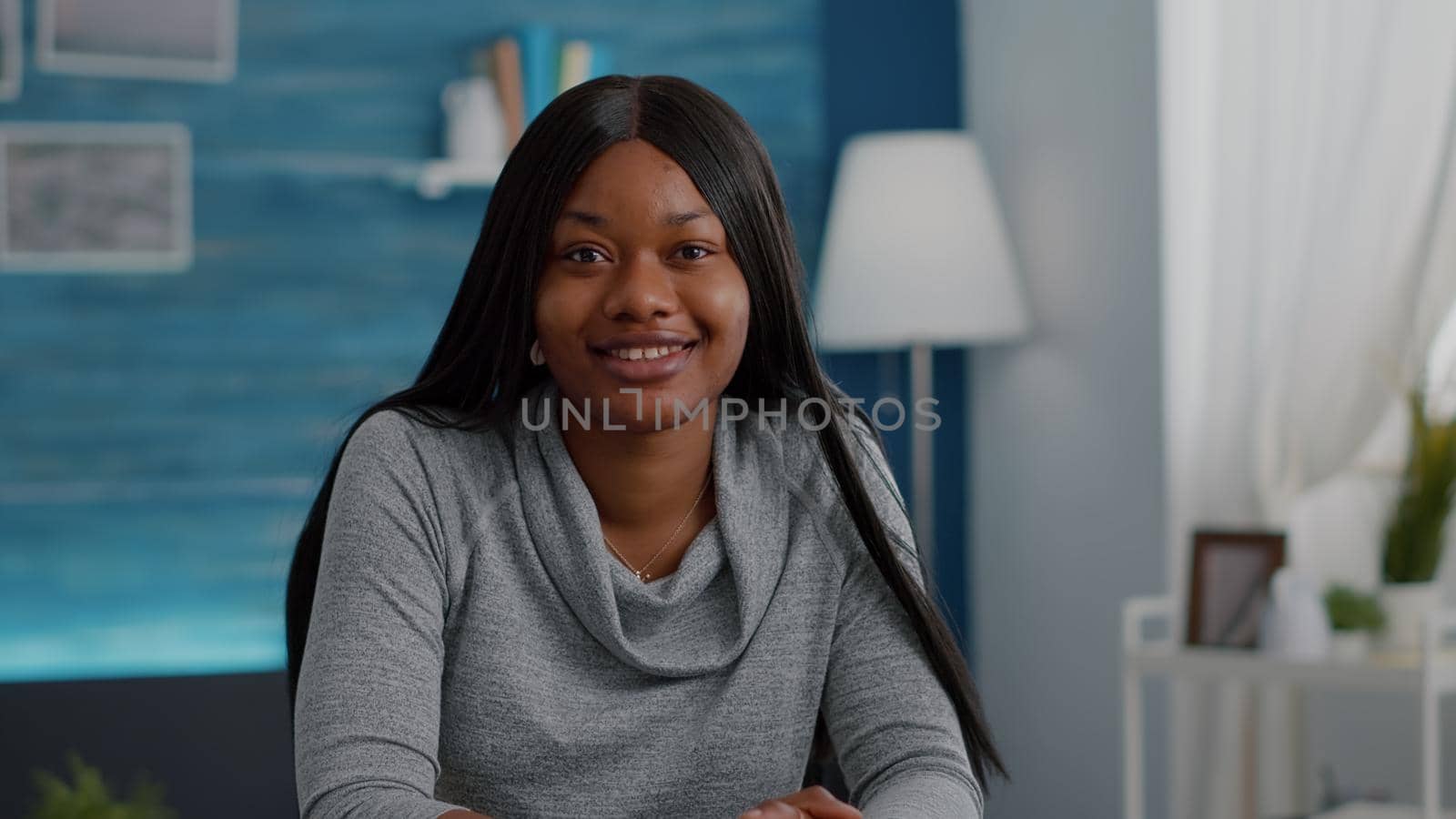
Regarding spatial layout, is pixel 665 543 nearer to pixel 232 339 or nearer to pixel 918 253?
pixel 918 253

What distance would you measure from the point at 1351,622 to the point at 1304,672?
4.5 inches

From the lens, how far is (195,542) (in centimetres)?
339

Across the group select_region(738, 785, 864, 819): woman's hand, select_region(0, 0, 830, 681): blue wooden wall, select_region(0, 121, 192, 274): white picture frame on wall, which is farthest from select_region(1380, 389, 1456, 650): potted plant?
select_region(0, 121, 192, 274): white picture frame on wall

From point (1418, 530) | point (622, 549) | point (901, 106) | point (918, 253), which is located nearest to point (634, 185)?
point (622, 549)

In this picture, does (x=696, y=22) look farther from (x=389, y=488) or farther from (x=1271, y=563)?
(x=389, y=488)

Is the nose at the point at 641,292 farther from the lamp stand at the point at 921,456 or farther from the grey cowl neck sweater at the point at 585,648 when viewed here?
the lamp stand at the point at 921,456

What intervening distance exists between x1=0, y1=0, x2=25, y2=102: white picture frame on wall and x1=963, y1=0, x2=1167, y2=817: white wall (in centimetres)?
207

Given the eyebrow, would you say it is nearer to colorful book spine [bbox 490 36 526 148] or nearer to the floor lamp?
the floor lamp

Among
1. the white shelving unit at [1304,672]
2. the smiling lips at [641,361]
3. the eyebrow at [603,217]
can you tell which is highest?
the eyebrow at [603,217]

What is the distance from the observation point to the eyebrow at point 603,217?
1.21m

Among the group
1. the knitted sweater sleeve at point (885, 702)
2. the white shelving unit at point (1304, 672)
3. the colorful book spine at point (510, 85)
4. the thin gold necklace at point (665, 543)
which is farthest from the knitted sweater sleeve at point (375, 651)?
the colorful book spine at point (510, 85)

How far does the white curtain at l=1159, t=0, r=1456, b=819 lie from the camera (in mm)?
2699

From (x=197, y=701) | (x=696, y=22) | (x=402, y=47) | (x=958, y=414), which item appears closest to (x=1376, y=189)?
(x=958, y=414)

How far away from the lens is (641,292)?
3.90 feet
